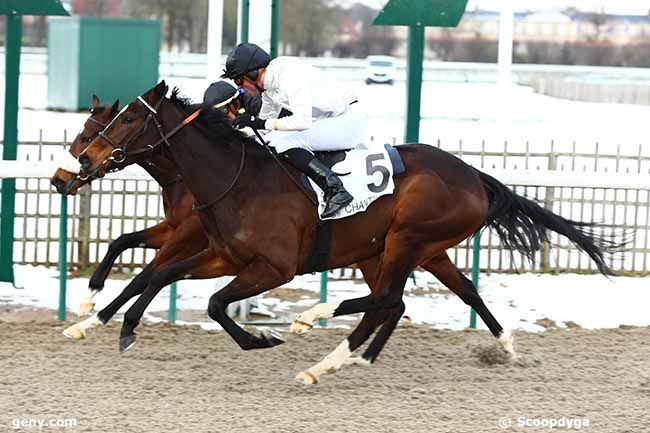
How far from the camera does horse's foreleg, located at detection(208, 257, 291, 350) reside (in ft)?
19.2

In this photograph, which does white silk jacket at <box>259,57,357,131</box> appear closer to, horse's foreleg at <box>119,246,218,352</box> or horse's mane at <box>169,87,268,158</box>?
horse's mane at <box>169,87,268,158</box>

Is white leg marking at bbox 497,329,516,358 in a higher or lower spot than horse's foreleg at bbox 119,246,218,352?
lower

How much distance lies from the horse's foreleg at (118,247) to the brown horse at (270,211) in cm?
86

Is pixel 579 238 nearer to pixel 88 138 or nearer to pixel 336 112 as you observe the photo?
pixel 336 112

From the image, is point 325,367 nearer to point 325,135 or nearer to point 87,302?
point 325,135

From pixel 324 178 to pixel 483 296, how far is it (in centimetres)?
316

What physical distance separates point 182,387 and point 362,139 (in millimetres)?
1547

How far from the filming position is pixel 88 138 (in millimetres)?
6238

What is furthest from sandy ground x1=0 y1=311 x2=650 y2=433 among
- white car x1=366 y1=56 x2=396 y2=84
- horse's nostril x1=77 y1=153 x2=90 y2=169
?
white car x1=366 y1=56 x2=396 y2=84

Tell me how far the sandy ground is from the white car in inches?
917

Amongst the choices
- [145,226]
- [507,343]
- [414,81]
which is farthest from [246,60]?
[145,226]

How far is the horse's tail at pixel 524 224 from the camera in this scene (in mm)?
6699

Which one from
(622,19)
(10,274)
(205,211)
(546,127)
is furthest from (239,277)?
(622,19)

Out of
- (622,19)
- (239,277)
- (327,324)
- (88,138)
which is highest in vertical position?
(622,19)
